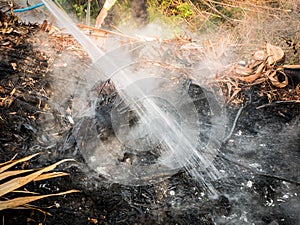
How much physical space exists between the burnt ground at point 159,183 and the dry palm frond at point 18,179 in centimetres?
6

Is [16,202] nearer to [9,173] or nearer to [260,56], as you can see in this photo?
[9,173]

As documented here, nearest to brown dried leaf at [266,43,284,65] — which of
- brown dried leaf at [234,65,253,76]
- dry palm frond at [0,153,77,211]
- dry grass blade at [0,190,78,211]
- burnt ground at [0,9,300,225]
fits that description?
brown dried leaf at [234,65,253,76]

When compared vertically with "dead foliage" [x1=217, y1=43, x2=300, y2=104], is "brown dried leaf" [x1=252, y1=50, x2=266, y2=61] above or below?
above

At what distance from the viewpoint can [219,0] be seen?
677 centimetres

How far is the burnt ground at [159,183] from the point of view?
89.7 inches

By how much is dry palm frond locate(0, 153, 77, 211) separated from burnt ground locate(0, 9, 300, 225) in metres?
0.06

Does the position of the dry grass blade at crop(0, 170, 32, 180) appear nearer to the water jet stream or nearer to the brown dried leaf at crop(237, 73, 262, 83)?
the water jet stream

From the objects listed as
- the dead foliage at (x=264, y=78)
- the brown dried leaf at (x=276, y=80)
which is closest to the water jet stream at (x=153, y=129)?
the dead foliage at (x=264, y=78)

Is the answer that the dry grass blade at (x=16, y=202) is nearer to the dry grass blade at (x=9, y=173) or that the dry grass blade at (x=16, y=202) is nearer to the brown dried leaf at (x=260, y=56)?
the dry grass blade at (x=9, y=173)

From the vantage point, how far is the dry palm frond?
208cm

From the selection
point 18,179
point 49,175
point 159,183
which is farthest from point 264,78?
point 18,179

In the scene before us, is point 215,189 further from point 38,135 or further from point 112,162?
point 38,135

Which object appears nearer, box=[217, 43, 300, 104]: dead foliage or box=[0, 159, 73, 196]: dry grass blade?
box=[0, 159, 73, 196]: dry grass blade

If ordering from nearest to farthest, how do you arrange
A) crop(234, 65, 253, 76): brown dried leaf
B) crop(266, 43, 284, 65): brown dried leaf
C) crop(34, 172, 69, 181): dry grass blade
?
crop(34, 172, 69, 181): dry grass blade, crop(266, 43, 284, 65): brown dried leaf, crop(234, 65, 253, 76): brown dried leaf
